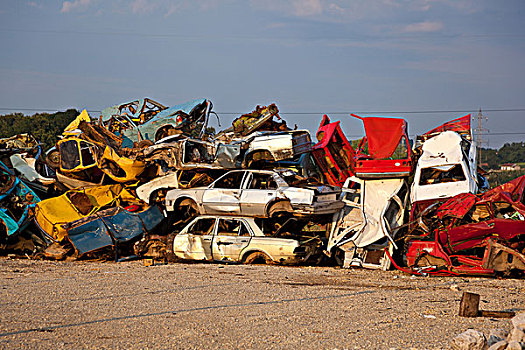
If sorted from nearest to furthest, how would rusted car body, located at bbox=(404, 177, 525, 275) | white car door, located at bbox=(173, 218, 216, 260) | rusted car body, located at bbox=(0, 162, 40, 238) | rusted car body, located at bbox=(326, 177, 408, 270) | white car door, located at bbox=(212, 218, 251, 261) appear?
1. rusted car body, located at bbox=(404, 177, 525, 275)
2. rusted car body, located at bbox=(326, 177, 408, 270)
3. white car door, located at bbox=(212, 218, 251, 261)
4. white car door, located at bbox=(173, 218, 216, 260)
5. rusted car body, located at bbox=(0, 162, 40, 238)

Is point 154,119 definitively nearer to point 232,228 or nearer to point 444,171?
point 232,228

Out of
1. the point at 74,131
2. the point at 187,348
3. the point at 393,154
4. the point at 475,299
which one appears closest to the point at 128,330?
the point at 187,348

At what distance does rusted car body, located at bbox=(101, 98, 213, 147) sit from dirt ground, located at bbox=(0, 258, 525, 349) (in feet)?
19.3

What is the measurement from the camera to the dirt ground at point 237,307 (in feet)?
21.0

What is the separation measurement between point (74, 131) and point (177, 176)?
5088mm

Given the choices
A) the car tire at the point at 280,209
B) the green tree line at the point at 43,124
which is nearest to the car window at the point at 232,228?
the car tire at the point at 280,209

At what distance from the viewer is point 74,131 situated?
1817cm

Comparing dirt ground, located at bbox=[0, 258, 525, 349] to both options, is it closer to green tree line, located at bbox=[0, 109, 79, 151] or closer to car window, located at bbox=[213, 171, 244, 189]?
car window, located at bbox=[213, 171, 244, 189]

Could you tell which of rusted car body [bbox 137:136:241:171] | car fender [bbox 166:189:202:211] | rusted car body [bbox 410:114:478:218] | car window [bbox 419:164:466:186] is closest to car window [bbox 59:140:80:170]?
rusted car body [bbox 137:136:241:171]

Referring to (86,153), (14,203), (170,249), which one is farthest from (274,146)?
(14,203)

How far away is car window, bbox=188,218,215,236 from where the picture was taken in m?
13.7

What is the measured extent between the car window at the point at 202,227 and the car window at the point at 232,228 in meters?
0.25

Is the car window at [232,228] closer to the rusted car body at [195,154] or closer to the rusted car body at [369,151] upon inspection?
the rusted car body at [195,154]

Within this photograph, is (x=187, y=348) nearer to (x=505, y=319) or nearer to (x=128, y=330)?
(x=128, y=330)
